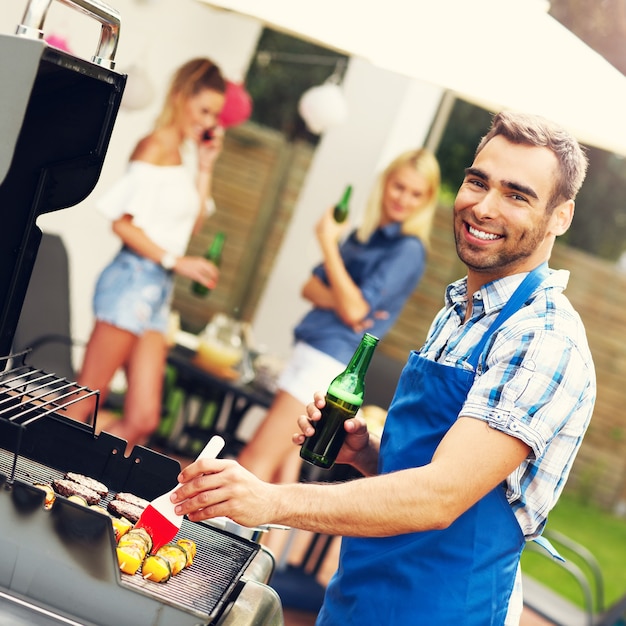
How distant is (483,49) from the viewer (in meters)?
3.26

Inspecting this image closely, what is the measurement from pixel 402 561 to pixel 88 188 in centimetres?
93

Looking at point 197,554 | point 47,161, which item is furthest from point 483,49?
point 197,554

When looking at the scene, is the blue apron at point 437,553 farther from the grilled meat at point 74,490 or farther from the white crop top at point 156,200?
the white crop top at point 156,200

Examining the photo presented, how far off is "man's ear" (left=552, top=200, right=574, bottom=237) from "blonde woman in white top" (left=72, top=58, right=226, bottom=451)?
236 cm

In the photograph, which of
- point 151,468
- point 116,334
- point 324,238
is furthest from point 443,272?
point 151,468

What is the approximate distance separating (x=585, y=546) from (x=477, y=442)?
20.7 ft

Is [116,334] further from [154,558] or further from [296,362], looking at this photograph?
[154,558]

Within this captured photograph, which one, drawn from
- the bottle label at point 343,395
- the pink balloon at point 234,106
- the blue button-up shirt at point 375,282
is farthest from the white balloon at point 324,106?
the bottle label at point 343,395

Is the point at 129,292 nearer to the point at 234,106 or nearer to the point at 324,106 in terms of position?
the point at 234,106

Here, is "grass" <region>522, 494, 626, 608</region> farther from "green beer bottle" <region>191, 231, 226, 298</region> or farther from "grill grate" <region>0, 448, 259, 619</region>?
"grill grate" <region>0, 448, 259, 619</region>

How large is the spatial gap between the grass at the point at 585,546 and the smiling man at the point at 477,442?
4.50 m

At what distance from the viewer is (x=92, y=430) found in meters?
1.85

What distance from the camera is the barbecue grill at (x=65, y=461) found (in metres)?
1.41

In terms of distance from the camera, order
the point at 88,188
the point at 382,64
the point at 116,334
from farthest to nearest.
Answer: the point at 116,334 → the point at 382,64 → the point at 88,188
